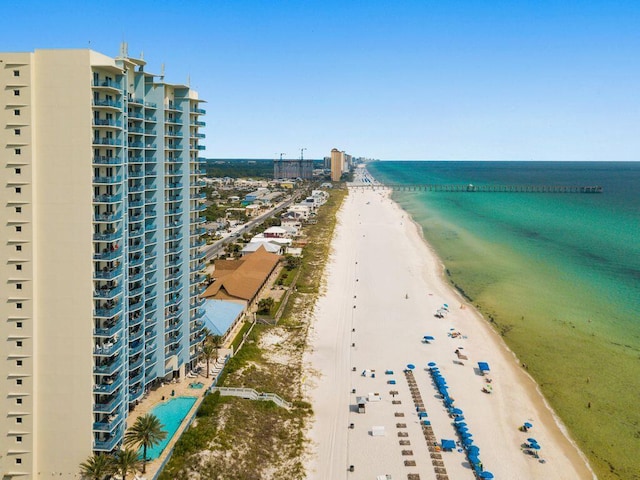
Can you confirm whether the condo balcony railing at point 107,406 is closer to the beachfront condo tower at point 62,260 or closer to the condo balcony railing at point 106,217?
the beachfront condo tower at point 62,260

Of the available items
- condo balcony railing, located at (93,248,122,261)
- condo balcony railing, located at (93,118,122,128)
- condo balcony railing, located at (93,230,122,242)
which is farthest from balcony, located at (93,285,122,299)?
condo balcony railing, located at (93,118,122,128)

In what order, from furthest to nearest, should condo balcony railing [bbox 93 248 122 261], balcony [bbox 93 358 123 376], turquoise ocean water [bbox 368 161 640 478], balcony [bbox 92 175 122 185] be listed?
turquoise ocean water [bbox 368 161 640 478], balcony [bbox 93 358 123 376], condo balcony railing [bbox 93 248 122 261], balcony [bbox 92 175 122 185]

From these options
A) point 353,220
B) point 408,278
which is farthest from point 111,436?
point 353,220

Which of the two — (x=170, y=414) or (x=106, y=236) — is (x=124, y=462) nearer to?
(x=170, y=414)

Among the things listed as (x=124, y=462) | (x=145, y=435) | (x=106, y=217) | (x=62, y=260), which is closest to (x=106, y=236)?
(x=106, y=217)

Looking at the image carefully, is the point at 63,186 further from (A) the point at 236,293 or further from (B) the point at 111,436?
(A) the point at 236,293

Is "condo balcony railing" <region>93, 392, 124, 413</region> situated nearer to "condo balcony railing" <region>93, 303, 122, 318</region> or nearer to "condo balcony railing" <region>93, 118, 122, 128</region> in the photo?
"condo balcony railing" <region>93, 303, 122, 318</region>
